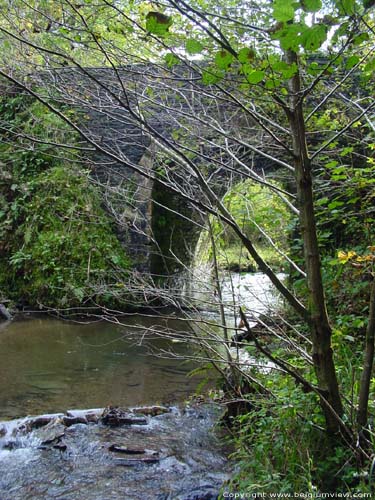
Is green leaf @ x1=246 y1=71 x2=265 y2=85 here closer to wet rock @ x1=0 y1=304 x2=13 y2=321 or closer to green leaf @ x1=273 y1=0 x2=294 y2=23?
green leaf @ x1=273 y1=0 x2=294 y2=23

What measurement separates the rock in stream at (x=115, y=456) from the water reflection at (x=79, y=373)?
1.40ft

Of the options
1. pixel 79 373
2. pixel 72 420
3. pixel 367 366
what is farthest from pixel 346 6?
pixel 79 373

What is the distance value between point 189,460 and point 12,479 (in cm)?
117

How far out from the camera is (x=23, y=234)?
8891mm

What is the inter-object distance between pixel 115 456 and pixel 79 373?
2.02 m

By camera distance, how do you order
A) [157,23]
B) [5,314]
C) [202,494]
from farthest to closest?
1. [5,314]
2. [202,494]
3. [157,23]

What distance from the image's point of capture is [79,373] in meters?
5.08

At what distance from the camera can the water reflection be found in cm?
430

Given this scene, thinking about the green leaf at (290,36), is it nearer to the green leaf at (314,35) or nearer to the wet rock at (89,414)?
the green leaf at (314,35)

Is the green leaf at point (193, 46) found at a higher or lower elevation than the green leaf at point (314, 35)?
higher

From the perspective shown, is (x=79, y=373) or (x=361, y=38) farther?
(x=79, y=373)

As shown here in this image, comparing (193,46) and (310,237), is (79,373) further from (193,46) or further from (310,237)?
(193,46)

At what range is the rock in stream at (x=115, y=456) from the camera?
2758 mm

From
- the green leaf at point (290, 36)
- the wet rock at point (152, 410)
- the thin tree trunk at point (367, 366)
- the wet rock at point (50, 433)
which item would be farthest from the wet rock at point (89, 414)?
the green leaf at point (290, 36)
